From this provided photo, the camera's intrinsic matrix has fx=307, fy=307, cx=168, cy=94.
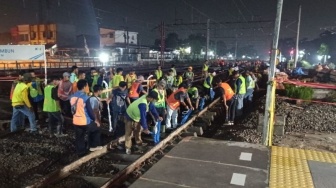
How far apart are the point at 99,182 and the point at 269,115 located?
3.79m

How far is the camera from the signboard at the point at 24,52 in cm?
1154

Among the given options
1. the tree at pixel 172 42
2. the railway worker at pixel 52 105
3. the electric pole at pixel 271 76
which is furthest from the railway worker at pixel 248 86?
the tree at pixel 172 42

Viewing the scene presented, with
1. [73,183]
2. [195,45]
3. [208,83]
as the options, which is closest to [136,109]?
[73,183]

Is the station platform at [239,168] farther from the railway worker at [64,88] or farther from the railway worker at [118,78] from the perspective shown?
the railway worker at [118,78]

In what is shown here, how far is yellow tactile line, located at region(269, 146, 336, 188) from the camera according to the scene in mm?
4668

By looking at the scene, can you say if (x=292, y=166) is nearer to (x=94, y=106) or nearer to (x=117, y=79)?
(x=94, y=106)

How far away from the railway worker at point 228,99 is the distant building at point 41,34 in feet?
186

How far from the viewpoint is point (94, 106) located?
698 cm

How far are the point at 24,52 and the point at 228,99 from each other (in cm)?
791

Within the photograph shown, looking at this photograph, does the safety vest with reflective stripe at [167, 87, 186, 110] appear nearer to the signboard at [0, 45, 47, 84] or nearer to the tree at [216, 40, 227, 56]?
the signboard at [0, 45, 47, 84]

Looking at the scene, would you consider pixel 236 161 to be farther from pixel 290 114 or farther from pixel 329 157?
pixel 290 114

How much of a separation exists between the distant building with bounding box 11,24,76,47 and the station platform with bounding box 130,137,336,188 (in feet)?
202

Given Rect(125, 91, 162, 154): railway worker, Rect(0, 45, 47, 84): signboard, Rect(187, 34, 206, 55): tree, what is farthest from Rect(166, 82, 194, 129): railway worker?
Rect(187, 34, 206, 55): tree

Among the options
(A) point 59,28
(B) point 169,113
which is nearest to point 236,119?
(B) point 169,113
